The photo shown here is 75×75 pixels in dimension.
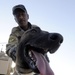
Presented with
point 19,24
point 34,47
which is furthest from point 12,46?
point 34,47

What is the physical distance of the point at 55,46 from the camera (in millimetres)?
2379

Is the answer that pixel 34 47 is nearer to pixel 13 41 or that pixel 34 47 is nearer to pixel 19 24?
pixel 13 41

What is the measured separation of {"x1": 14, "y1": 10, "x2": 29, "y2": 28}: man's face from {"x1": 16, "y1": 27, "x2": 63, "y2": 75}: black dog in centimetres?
54

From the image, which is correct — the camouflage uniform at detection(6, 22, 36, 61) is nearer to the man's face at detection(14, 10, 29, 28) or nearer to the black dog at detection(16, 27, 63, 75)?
the man's face at detection(14, 10, 29, 28)

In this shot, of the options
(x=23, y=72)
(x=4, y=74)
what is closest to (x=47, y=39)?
(x=23, y=72)

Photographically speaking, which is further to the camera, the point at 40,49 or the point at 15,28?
the point at 15,28

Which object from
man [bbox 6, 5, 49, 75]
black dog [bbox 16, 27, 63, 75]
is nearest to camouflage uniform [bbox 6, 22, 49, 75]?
man [bbox 6, 5, 49, 75]

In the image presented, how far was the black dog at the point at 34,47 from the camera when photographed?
7.74 ft

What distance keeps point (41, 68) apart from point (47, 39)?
27cm

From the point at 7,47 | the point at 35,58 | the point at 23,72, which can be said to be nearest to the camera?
the point at 35,58

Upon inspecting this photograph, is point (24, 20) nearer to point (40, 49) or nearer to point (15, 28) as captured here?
point (15, 28)

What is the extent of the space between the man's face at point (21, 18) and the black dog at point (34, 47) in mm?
545

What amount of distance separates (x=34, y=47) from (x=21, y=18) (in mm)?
615

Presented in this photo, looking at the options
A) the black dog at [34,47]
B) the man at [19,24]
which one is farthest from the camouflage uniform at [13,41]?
the black dog at [34,47]
